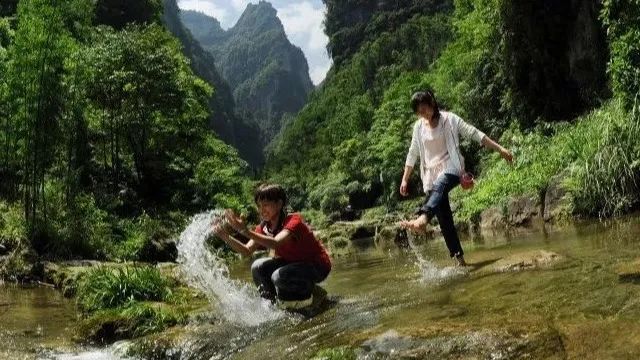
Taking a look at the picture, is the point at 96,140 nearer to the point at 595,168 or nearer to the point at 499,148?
the point at 595,168

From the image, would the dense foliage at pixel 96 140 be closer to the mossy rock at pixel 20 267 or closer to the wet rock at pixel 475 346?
the mossy rock at pixel 20 267

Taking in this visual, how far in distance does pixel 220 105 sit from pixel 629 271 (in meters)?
112

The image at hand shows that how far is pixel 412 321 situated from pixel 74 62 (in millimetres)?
15115

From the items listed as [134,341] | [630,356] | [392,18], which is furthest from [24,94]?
[392,18]

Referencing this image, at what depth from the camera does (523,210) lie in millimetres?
12430

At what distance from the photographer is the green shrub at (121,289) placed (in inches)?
287

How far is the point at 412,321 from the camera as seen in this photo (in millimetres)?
3797

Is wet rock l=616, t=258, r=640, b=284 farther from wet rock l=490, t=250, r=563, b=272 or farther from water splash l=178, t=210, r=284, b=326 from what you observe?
water splash l=178, t=210, r=284, b=326

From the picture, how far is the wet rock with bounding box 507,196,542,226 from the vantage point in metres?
12.0

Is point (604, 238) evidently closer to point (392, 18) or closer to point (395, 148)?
point (395, 148)

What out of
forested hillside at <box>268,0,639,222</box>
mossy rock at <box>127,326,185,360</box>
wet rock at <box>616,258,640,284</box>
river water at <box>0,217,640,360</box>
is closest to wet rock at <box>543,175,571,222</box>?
forested hillside at <box>268,0,639,222</box>

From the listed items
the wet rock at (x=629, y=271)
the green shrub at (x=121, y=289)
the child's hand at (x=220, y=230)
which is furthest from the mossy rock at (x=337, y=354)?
the green shrub at (x=121, y=289)

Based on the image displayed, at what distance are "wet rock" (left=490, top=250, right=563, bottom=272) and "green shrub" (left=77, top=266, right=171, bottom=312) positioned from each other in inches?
159

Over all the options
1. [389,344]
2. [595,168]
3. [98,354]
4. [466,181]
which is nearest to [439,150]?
[466,181]
